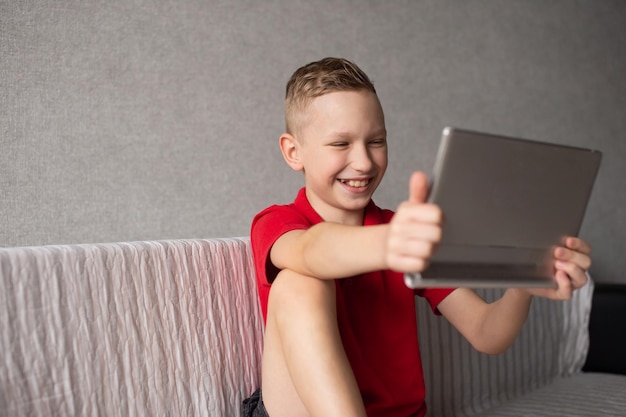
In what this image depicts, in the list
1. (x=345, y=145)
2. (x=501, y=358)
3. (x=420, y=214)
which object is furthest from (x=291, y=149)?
(x=501, y=358)

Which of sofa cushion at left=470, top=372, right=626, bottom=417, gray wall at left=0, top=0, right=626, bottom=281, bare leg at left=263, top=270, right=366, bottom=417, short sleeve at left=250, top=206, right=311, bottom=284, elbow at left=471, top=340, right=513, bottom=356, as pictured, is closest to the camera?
bare leg at left=263, top=270, right=366, bottom=417

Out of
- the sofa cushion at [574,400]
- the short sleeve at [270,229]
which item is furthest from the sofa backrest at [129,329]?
the sofa cushion at [574,400]

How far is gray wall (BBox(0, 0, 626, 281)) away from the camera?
1.25 meters

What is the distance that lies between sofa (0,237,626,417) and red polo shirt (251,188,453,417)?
0.28 ft

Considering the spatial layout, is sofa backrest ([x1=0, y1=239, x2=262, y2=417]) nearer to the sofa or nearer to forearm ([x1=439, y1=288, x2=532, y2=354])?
the sofa

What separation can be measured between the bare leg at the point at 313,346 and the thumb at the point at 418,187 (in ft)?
0.76

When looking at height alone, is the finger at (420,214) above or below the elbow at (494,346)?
above

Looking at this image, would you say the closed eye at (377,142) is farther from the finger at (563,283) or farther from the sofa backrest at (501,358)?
the sofa backrest at (501,358)

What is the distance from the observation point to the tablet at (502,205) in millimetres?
665

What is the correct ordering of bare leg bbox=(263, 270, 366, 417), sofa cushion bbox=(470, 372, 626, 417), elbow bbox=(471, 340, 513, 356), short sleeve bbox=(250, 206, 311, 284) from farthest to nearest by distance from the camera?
sofa cushion bbox=(470, 372, 626, 417), elbow bbox=(471, 340, 513, 356), short sleeve bbox=(250, 206, 311, 284), bare leg bbox=(263, 270, 366, 417)

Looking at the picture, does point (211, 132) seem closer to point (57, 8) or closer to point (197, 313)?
point (57, 8)

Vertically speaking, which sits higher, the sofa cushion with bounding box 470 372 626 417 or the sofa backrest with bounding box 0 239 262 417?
the sofa backrest with bounding box 0 239 262 417

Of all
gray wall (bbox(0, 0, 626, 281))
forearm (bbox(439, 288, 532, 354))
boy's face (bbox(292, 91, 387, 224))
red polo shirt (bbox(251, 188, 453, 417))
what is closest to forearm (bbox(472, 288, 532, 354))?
forearm (bbox(439, 288, 532, 354))

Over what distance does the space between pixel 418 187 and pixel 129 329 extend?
19.9 inches
